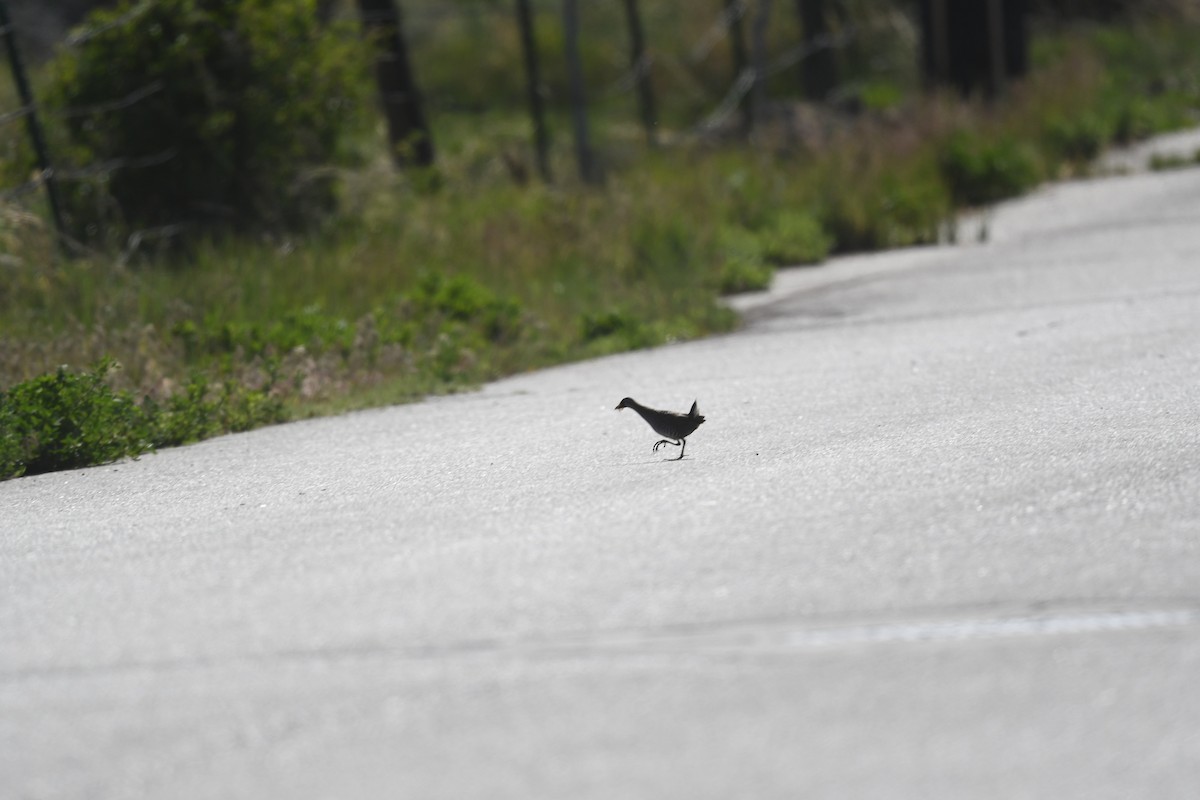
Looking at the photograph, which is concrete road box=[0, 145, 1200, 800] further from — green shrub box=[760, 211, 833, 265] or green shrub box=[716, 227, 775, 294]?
green shrub box=[760, 211, 833, 265]

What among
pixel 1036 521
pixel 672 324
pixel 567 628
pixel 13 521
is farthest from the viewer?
pixel 672 324

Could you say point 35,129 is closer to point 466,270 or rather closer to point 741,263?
point 466,270

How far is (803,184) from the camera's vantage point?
55.1 feet

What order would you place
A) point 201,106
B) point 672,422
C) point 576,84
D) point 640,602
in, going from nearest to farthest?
point 640,602, point 672,422, point 201,106, point 576,84

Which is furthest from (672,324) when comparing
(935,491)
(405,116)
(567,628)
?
(405,116)

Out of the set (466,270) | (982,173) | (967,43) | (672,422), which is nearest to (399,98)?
(982,173)

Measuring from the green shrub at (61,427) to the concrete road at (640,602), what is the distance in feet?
0.82

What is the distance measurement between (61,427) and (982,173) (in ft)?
39.7

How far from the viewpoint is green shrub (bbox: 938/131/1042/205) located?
17703 mm

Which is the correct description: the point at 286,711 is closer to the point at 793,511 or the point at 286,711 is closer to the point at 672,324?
the point at 793,511

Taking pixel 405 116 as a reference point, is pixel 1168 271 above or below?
below

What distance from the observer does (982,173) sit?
17688mm

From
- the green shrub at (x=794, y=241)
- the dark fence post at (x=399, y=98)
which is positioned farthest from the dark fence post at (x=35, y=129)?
the dark fence post at (x=399, y=98)

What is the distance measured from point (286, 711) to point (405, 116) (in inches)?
701
